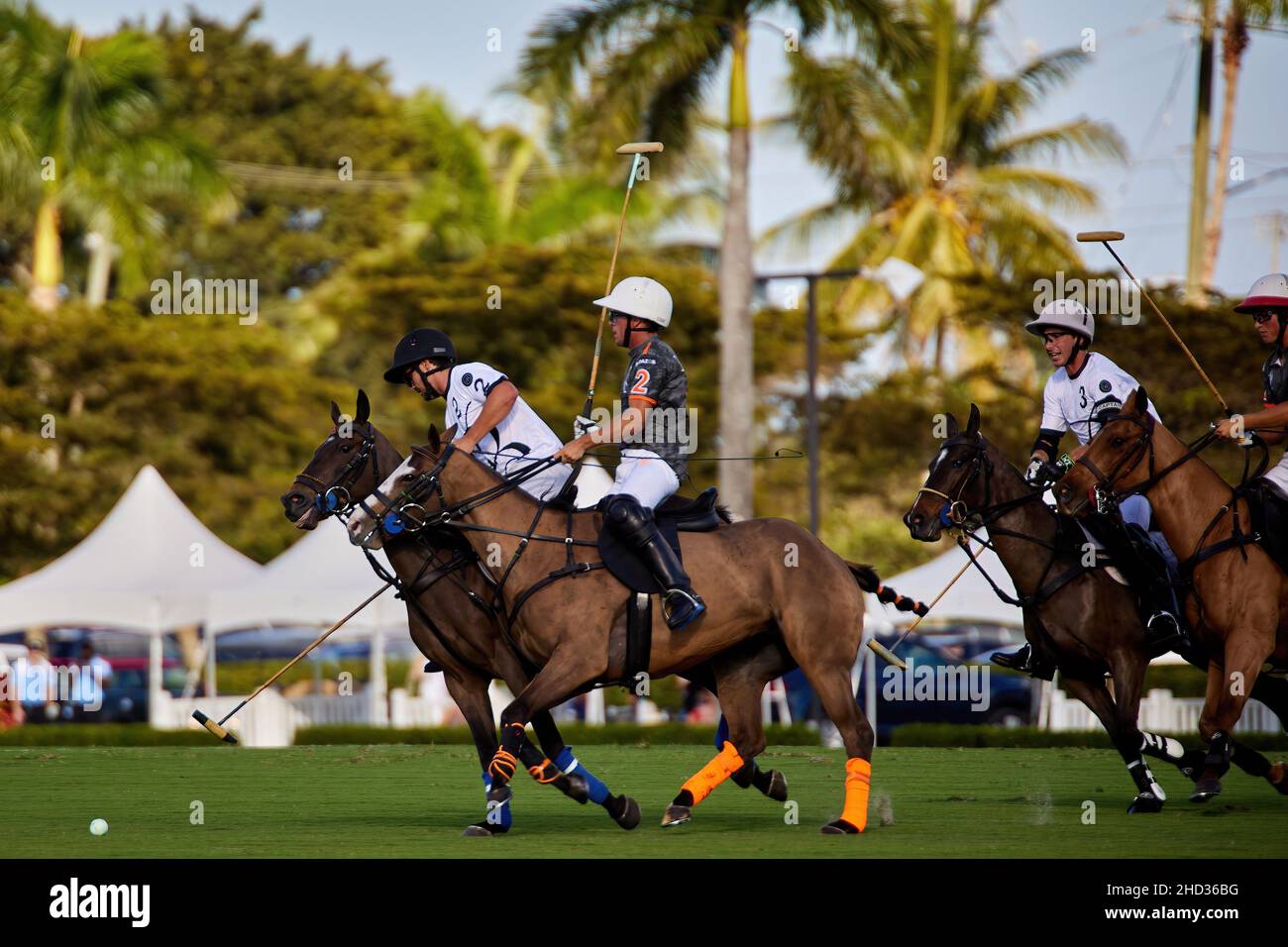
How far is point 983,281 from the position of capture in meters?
36.2

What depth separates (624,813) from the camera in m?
9.78

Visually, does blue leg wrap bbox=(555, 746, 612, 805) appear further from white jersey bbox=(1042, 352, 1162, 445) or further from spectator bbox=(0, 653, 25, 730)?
spectator bbox=(0, 653, 25, 730)

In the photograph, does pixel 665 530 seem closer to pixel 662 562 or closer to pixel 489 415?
pixel 662 562

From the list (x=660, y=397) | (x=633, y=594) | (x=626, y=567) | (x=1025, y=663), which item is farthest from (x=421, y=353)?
(x=1025, y=663)

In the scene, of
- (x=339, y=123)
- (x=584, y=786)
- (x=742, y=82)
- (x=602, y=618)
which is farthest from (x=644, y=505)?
(x=339, y=123)

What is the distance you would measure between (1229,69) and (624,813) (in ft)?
102

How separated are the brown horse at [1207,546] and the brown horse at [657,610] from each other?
1802 millimetres

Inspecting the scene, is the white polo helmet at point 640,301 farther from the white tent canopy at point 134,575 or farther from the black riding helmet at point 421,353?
the white tent canopy at point 134,575

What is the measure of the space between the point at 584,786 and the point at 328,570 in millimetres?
14869

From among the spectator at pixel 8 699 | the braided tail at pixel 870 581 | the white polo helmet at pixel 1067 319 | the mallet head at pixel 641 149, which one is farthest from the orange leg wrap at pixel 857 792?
the spectator at pixel 8 699

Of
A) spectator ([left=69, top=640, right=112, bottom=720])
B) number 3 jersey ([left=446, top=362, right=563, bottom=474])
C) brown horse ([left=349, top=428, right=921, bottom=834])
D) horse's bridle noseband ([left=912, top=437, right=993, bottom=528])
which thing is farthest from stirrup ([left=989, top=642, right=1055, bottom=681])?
spectator ([left=69, top=640, right=112, bottom=720])

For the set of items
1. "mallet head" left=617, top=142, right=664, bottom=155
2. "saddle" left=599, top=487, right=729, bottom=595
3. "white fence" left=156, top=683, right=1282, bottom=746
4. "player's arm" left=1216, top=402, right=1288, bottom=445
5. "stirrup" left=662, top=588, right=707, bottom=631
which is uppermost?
"mallet head" left=617, top=142, right=664, bottom=155

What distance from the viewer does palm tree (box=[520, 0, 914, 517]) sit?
90.8 feet

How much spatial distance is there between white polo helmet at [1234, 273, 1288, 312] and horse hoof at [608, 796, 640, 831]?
190 inches
